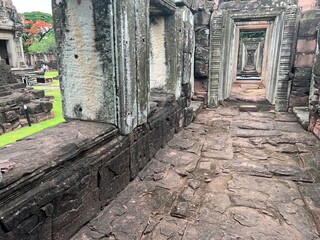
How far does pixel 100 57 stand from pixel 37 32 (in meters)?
39.2

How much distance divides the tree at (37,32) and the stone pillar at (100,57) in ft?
113

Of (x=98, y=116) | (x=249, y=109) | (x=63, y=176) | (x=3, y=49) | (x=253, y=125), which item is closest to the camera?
(x=63, y=176)

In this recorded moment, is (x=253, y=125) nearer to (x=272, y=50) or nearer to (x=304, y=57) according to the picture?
(x=304, y=57)

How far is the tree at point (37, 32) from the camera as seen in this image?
109 ft

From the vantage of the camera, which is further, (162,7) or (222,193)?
(162,7)

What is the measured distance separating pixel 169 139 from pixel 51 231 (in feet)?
8.94

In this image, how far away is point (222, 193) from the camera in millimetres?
2723

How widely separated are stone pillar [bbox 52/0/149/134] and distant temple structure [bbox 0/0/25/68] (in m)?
15.1

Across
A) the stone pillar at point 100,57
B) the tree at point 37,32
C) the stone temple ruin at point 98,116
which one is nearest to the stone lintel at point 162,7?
the stone temple ruin at point 98,116

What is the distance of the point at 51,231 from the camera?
1780 millimetres

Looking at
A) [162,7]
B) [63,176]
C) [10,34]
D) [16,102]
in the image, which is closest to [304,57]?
[162,7]

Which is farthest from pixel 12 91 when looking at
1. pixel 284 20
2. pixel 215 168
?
pixel 284 20

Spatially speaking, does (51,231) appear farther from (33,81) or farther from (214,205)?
(33,81)

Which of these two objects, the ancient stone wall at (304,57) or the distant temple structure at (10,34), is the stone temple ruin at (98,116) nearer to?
the ancient stone wall at (304,57)
